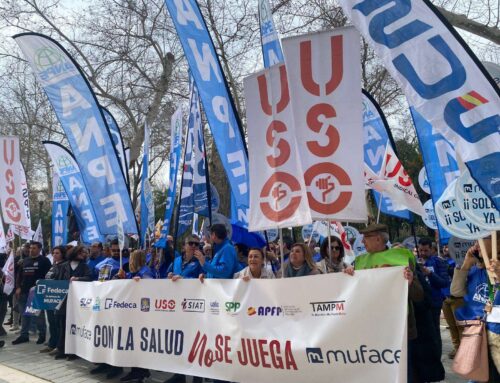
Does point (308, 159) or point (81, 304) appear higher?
point (308, 159)

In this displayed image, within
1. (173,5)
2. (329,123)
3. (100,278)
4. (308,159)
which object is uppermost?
(173,5)

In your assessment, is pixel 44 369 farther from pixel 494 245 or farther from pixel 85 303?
pixel 494 245

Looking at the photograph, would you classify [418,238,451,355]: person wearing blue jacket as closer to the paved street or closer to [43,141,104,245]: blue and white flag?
the paved street

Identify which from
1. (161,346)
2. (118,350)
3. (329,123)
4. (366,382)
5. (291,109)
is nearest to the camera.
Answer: (366,382)

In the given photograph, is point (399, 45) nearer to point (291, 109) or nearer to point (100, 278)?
point (291, 109)

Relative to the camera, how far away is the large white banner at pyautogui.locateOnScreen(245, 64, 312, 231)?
4871 millimetres

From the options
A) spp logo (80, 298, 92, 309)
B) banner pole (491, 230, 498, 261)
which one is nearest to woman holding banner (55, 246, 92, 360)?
spp logo (80, 298, 92, 309)

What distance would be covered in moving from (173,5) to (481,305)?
16.7 feet

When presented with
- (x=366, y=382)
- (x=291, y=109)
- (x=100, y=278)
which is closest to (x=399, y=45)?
(x=291, y=109)

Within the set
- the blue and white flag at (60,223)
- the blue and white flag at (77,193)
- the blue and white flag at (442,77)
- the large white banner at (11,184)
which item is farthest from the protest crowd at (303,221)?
the blue and white flag at (60,223)

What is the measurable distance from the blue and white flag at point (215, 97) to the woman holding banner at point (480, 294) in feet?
8.74

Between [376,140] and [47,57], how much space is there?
5217 millimetres

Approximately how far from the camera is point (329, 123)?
4.58 meters

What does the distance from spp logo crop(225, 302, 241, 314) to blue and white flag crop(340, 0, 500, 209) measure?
251 centimetres
